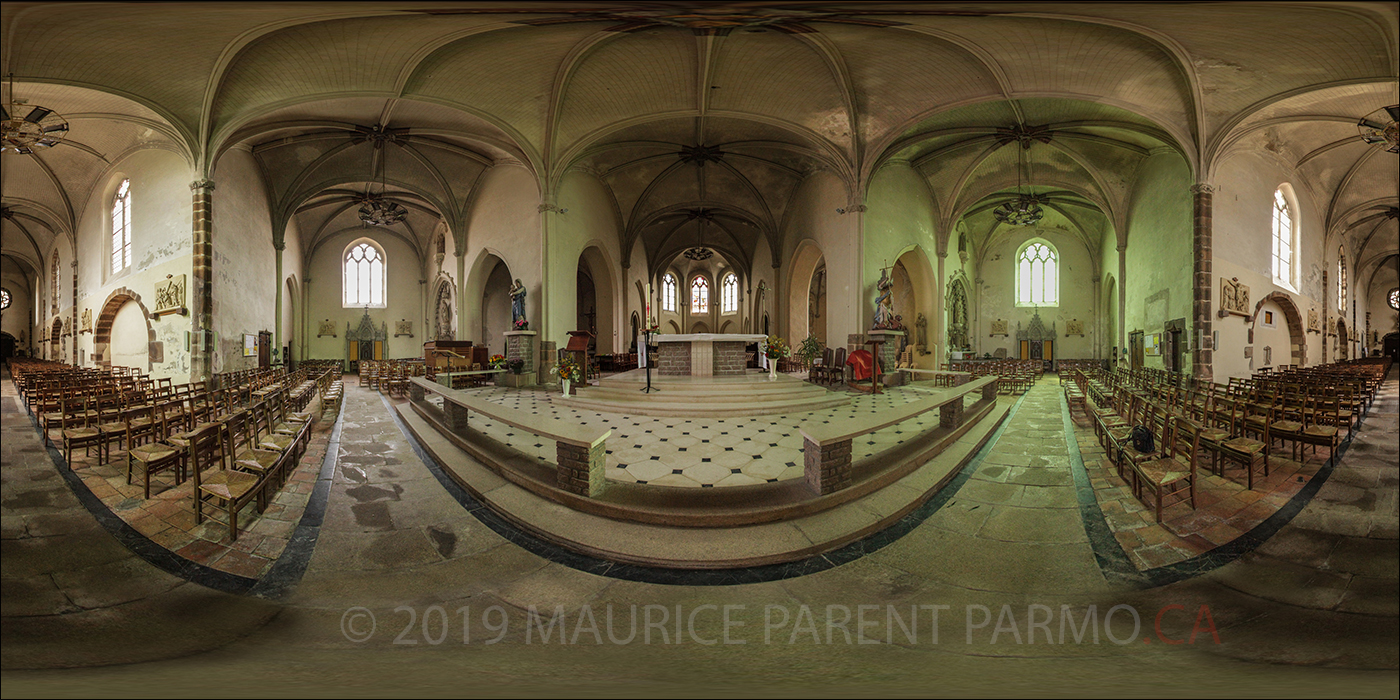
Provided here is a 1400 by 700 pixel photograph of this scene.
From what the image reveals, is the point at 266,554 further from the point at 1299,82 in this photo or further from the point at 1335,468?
the point at 1299,82

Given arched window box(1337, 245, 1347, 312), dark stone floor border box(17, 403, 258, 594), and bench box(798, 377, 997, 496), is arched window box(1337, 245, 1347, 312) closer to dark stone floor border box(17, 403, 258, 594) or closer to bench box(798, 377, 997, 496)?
bench box(798, 377, 997, 496)

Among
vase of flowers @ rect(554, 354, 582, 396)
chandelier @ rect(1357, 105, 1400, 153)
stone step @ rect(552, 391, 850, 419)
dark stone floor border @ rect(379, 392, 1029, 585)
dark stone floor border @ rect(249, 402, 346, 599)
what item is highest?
chandelier @ rect(1357, 105, 1400, 153)

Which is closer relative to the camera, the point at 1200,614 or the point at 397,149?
the point at 1200,614

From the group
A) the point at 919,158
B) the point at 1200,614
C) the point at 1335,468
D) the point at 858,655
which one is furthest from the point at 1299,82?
the point at 858,655

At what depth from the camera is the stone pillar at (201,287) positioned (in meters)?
12.2

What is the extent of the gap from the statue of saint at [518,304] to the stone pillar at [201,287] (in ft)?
22.4

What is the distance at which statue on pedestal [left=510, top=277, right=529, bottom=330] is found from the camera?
1538cm

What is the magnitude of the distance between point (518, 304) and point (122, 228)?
11191mm

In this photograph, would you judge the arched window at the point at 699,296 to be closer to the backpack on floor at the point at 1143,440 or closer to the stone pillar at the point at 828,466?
the backpack on floor at the point at 1143,440

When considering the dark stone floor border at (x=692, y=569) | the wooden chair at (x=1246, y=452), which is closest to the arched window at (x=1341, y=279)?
the wooden chair at (x=1246, y=452)

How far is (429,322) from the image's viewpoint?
24.8m

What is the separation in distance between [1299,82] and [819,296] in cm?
1630

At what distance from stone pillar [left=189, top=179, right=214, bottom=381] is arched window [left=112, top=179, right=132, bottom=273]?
174 inches

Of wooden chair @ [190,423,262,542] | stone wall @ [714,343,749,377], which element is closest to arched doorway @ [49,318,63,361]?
stone wall @ [714,343,749,377]
